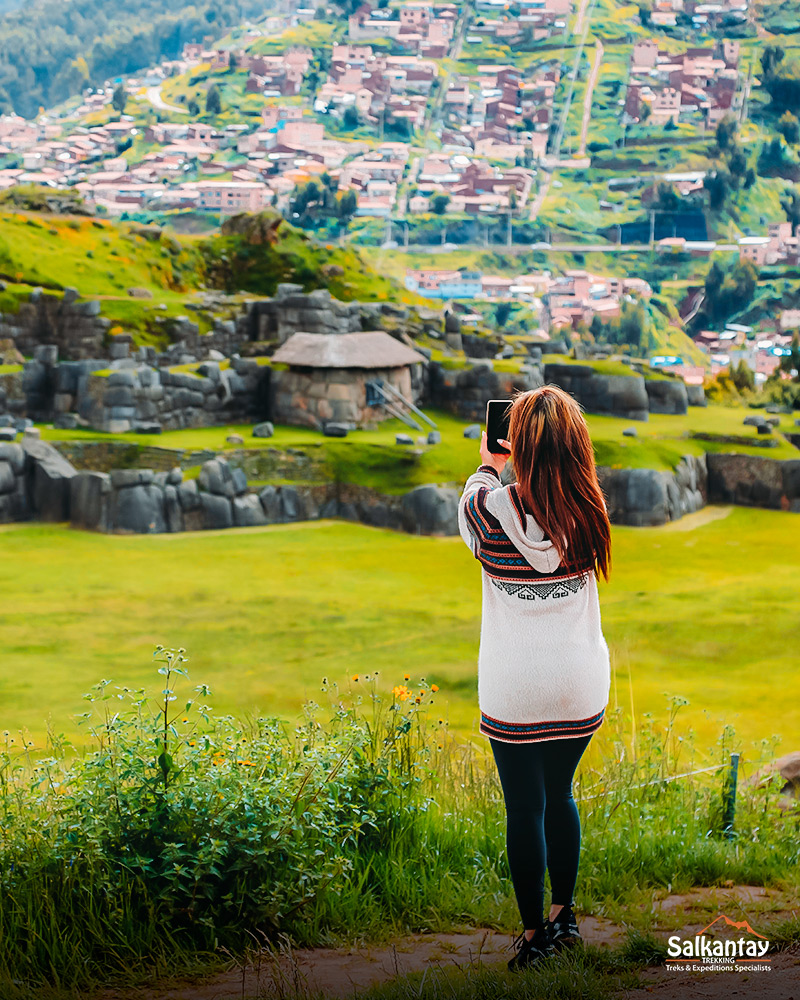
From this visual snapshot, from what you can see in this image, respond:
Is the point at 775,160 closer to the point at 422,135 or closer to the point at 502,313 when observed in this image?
the point at 422,135

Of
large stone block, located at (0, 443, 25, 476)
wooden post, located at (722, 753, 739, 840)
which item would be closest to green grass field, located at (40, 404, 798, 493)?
large stone block, located at (0, 443, 25, 476)

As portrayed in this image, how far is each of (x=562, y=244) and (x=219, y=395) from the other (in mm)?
50601

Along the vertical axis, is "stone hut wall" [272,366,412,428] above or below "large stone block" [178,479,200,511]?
above

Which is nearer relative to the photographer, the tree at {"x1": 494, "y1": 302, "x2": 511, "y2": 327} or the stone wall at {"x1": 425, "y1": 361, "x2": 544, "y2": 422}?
the stone wall at {"x1": 425, "y1": 361, "x2": 544, "y2": 422}

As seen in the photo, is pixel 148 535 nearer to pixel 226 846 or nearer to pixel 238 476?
pixel 238 476

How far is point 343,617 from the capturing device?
1132cm

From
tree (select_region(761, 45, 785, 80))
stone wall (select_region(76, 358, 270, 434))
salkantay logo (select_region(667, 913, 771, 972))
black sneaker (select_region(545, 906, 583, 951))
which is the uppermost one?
tree (select_region(761, 45, 785, 80))

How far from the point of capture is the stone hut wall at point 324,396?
18.8 m

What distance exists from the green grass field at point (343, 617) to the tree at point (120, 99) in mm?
77661

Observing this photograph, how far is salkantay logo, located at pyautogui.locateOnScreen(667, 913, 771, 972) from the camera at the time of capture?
3062 millimetres

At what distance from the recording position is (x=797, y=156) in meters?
72.9

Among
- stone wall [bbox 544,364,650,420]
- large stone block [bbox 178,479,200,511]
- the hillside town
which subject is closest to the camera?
large stone block [bbox 178,479,200,511]

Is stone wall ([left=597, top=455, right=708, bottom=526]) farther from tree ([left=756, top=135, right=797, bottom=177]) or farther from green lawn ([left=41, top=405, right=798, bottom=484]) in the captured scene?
tree ([left=756, top=135, right=797, bottom=177])

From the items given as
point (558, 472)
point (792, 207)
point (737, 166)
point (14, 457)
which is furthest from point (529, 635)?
point (737, 166)
